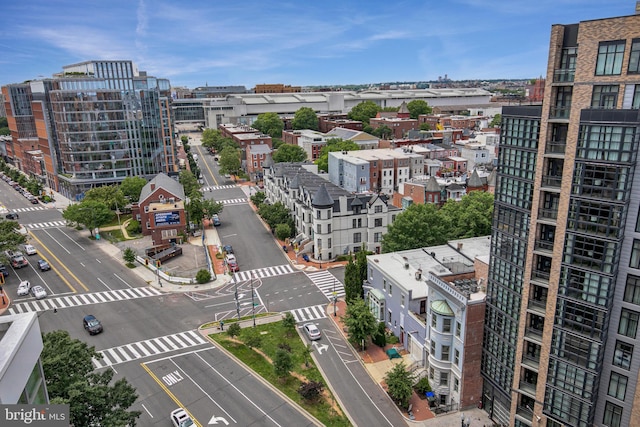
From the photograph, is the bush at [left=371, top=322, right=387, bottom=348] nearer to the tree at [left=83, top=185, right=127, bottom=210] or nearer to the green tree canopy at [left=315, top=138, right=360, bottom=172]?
the tree at [left=83, top=185, right=127, bottom=210]

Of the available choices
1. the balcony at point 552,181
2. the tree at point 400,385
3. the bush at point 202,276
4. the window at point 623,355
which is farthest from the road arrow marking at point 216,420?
the balcony at point 552,181

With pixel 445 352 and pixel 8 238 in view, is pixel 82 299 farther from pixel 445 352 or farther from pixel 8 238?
pixel 445 352

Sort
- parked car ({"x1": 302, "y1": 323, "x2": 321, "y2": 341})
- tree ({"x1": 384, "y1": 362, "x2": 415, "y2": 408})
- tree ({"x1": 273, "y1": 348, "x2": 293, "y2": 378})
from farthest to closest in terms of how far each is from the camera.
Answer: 1. parked car ({"x1": 302, "y1": 323, "x2": 321, "y2": 341})
2. tree ({"x1": 273, "y1": 348, "x2": 293, "y2": 378})
3. tree ({"x1": 384, "y1": 362, "x2": 415, "y2": 408})

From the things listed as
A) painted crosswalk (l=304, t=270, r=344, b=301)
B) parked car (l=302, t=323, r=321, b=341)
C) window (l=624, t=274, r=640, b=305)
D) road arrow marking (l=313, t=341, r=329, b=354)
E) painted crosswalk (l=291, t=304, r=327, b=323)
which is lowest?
road arrow marking (l=313, t=341, r=329, b=354)

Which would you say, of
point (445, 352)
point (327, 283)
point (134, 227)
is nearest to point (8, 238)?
point (134, 227)

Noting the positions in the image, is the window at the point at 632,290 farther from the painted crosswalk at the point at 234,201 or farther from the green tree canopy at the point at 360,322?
the painted crosswalk at the point at 234,201

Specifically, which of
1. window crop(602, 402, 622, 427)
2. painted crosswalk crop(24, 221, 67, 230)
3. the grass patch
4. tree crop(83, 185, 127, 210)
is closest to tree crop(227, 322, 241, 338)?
the grass patch

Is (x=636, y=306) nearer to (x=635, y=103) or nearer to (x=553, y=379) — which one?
(x=553, y=379)
